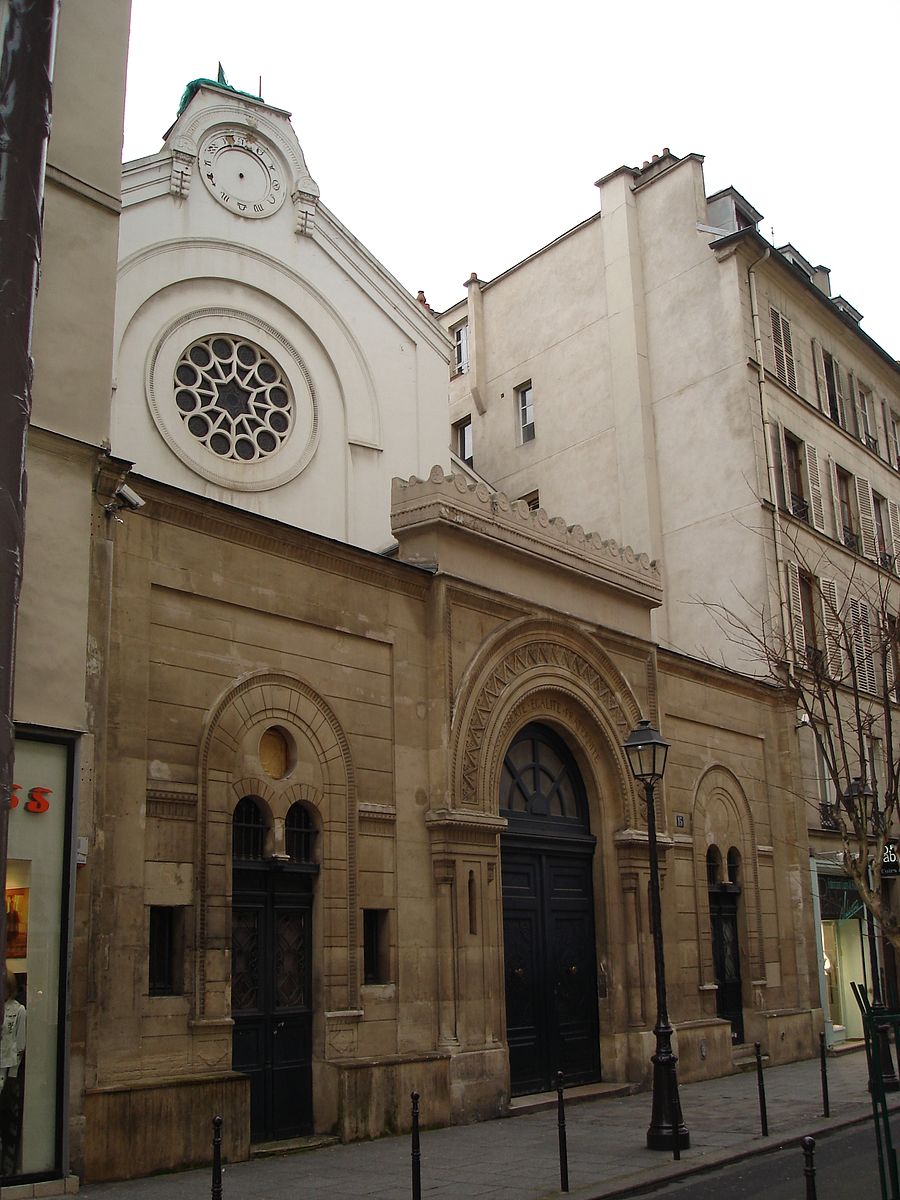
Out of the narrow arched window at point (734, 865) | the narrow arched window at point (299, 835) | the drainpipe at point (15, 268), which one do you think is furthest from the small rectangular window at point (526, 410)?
the drainpipe at point (15, 268)

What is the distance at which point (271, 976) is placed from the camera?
14.1 m

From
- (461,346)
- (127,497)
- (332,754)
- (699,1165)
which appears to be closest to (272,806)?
(332,754)

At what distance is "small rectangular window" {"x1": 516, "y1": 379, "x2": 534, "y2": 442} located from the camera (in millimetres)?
34031

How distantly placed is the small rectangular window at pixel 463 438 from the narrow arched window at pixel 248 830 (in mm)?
22648

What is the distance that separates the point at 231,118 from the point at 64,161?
13119 mm

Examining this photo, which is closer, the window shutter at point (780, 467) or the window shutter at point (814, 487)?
the window shutter at point (780, 467)

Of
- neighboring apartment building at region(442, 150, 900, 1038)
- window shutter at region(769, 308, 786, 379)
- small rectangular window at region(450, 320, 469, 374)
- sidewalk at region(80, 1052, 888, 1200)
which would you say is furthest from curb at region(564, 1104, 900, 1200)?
small rectangular window at region(450, 320, 469, 374)

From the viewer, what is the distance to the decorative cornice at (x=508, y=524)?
56.3 ft

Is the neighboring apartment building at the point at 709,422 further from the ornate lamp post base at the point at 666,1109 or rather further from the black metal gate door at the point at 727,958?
the ornate lamp post base at the point at 666,1109

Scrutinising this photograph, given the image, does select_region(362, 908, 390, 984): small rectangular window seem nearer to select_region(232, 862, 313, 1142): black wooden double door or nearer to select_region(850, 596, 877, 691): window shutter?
select_region(232, 862, 313, 1142): black wooden double door

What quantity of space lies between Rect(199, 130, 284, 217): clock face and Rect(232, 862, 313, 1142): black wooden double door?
50.3 ft

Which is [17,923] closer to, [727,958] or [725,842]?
[725,842]

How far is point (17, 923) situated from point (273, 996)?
3.89m

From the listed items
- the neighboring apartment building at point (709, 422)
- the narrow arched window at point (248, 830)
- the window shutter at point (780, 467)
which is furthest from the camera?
the window shutter at point (780, 467)
